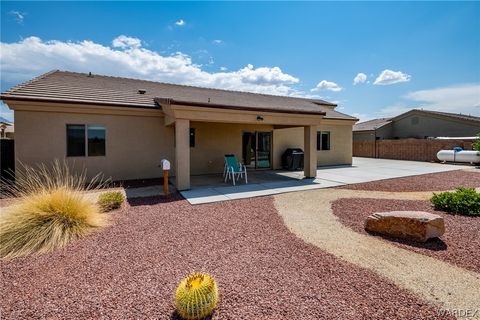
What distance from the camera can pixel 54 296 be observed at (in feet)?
9.37

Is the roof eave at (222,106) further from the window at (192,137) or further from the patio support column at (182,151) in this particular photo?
the window at (192,137)

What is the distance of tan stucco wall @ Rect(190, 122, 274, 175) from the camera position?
40.9ft

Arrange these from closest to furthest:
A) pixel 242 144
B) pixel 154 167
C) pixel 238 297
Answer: pixel 238 297, pixel 154 167, pixel 242 144

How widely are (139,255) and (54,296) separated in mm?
1186

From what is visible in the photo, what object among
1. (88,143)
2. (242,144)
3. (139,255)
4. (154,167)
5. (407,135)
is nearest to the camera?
(139,255)

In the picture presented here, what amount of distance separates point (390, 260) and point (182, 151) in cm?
665

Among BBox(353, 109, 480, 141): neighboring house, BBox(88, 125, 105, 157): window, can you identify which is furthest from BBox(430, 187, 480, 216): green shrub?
BBox(353, 109, 480, 141): neighboring house

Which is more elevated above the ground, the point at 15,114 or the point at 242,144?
the point at 15,114

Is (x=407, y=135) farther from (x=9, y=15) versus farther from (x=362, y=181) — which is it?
(x=9, y=15)

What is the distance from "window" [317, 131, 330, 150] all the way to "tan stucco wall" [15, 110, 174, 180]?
9997mm

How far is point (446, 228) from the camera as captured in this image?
505cm

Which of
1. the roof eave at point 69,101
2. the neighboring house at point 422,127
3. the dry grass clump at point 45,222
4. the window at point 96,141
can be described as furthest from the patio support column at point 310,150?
the neighboring house at point 422,127

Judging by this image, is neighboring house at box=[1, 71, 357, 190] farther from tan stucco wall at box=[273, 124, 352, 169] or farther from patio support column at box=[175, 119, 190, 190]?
tan stucco wall at box=[273, 124, 352, 169]

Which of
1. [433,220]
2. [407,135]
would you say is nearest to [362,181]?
[433,220]
